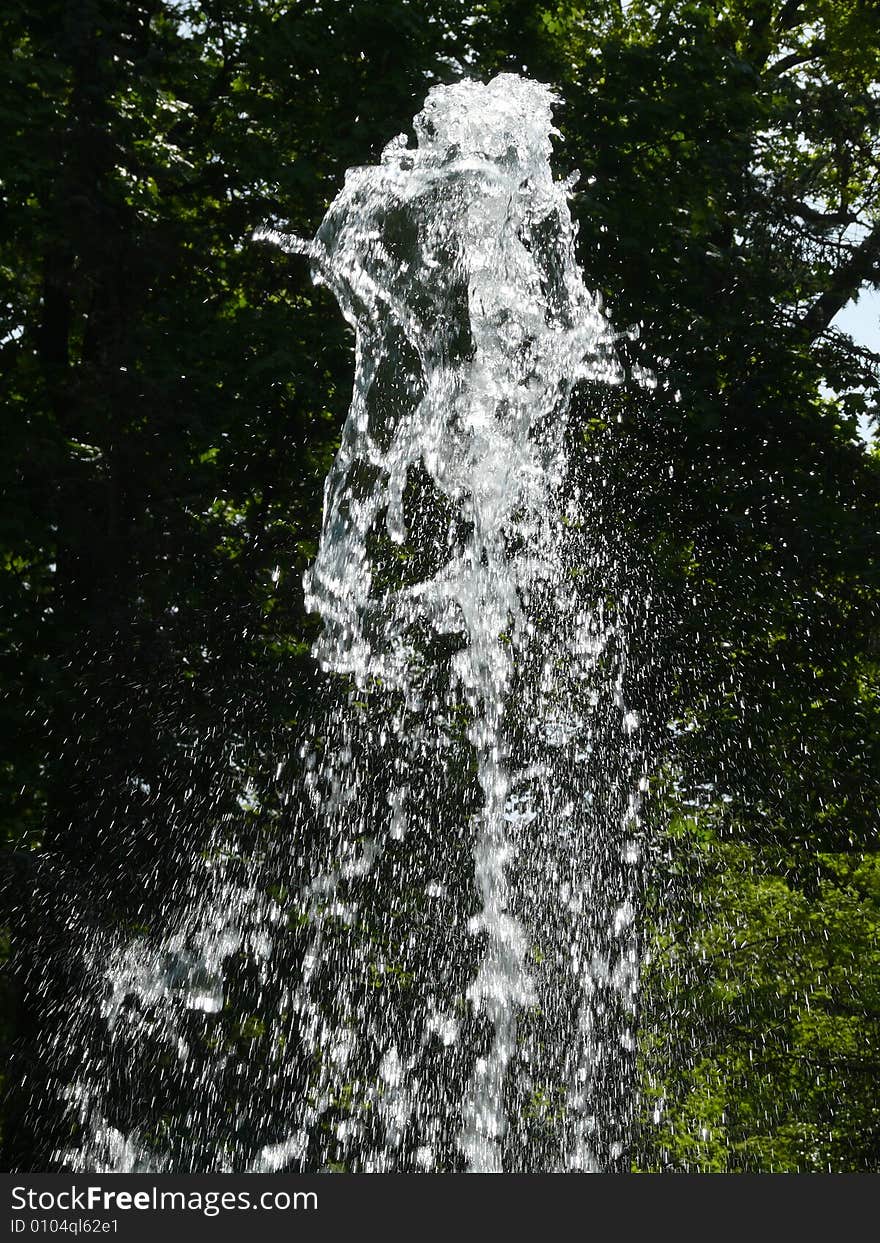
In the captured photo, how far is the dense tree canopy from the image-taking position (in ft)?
25.0

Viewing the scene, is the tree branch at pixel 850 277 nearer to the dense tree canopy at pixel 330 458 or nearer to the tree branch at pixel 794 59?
the dense tree canopy at pixel 330 458

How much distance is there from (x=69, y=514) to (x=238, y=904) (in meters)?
2.59

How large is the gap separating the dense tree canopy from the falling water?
1.08ft

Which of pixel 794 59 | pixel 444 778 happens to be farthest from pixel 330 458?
pixel 794 59

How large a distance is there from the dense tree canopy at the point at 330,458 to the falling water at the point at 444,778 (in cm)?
33

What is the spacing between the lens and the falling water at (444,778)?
22.3 ft

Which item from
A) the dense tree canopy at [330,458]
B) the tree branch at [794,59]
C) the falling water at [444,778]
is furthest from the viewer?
A: the tree branch at [794,59]

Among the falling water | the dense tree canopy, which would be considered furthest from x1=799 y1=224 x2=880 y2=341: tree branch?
the falling water

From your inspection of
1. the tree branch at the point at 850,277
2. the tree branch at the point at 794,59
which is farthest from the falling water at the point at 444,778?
the tree branch at the point at 794,59

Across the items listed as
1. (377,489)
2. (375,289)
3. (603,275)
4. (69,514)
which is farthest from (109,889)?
(603,275)

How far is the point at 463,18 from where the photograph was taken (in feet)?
30.7

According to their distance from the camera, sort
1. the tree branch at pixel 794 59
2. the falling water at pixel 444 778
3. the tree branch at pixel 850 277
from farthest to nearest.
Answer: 1. the tree branch at pixel 794 59
2. the tree branch at pixel 850 277
3. the falling water at pixel 444 778

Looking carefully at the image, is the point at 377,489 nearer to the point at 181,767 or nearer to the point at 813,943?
the point at 181,767

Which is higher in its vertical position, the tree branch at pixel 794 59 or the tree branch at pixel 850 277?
the tree branch at pixel 794 59
